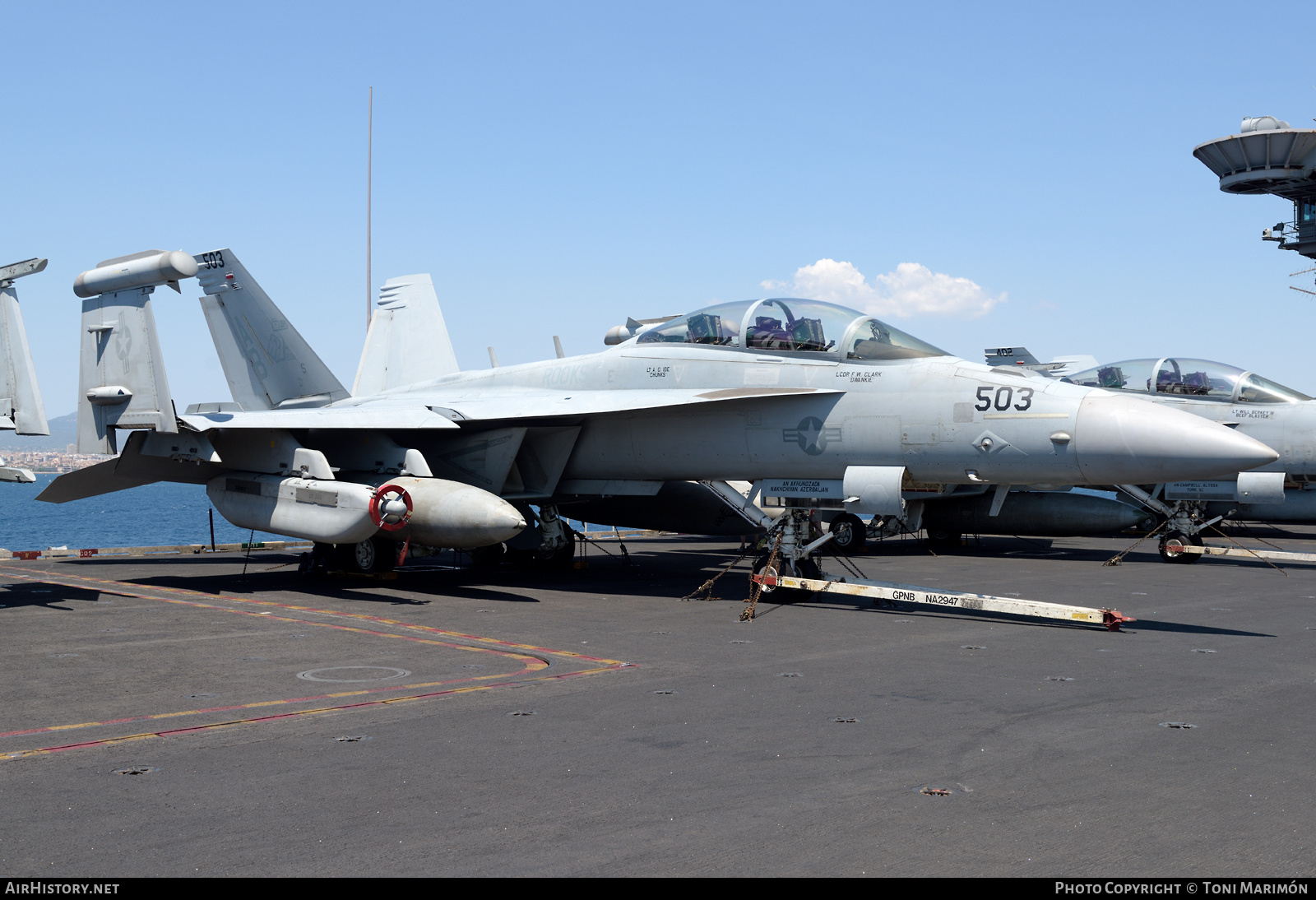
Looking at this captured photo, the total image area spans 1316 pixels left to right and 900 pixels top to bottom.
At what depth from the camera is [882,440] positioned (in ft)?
38.8

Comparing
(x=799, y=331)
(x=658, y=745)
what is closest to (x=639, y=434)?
(x=799, y=331)

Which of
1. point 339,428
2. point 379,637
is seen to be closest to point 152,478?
point 339,428

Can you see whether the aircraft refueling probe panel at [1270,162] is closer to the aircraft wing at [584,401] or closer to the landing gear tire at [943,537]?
the landing gear tire at [943,537]

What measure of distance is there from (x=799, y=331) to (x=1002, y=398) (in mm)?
2640

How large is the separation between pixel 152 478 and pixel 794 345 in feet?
30.0

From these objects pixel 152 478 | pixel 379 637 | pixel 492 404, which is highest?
pixel 492 404

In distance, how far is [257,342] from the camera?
17.9 m

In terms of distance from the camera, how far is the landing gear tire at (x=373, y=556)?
14914 mm

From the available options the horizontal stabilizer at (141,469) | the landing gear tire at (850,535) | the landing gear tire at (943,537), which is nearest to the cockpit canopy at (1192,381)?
the landing gear tire at (943,537)

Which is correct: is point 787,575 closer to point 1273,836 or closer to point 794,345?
point 794,345

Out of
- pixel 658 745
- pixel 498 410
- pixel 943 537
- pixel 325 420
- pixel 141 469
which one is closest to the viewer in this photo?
pixel 658 745

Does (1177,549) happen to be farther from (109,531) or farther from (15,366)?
(109,531)

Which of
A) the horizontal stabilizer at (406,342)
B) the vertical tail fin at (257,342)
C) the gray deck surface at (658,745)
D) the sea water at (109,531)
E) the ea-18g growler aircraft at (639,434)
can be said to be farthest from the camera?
the sea water at (109,531)

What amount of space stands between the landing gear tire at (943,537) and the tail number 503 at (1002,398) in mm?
11171
